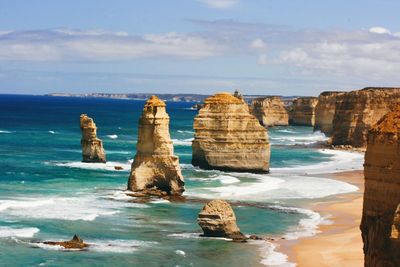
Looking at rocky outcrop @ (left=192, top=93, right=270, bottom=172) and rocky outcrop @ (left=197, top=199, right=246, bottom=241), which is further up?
rocky outcrop @ (left=192, top=93, right=270, bottom=172)

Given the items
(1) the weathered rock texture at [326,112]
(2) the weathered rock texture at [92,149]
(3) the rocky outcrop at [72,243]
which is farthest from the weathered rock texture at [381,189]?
(1) the weathered rock texture at [326,112]

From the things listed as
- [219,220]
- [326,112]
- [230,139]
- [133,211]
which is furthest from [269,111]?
[219,220]

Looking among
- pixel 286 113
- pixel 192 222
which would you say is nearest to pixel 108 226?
pixel 192 222

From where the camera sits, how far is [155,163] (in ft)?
153

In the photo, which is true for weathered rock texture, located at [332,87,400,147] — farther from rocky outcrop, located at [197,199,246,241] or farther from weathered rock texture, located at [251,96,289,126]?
rocky outcrop, located at [197,199,246,241]

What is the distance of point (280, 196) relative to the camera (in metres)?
50.2

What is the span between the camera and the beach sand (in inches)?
1257

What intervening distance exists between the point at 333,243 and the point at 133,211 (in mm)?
11553

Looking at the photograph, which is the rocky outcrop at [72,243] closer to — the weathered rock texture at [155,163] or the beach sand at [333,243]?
the beach sand at [333,243]

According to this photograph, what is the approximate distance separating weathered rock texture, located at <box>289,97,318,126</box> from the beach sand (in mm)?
100977

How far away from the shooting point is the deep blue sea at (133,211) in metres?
31.7

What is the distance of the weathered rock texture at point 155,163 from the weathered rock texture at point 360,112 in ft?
144

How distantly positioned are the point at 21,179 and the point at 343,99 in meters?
49.7

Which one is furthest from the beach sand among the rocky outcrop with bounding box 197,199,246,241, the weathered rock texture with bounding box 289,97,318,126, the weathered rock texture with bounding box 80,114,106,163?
the weathered rock texture with bounding box 289,97,318,126
